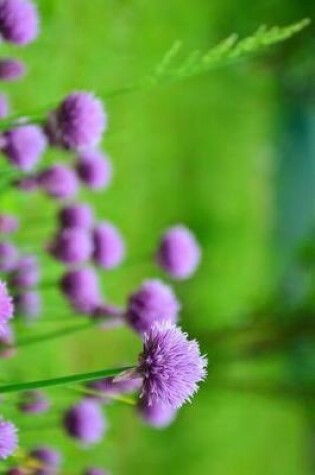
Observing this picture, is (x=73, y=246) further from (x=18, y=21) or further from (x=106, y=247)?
(x=18, y=21)

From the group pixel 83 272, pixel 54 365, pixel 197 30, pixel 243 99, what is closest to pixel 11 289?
pixel 83 272

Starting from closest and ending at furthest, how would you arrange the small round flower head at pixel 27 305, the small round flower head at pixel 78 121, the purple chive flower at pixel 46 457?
the small round flower head at pixel 78 121 < the purple chive flower at pixel 46 457 < the small round flower head at pixel 27 305

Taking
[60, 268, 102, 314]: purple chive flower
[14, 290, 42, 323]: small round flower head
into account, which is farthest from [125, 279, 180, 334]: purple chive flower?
[14, 290, 42, 323]: small round flower head

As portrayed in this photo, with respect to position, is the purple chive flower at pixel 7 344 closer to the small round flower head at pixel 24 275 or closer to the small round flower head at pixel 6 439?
the small round flower head at pixel 24 275

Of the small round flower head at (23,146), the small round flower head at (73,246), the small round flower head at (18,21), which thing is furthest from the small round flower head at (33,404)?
the small round flower head at (18,21)

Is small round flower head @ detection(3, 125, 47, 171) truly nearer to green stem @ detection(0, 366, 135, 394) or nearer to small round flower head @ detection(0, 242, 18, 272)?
small round flower head @ detection(0, 242, 18, 272)

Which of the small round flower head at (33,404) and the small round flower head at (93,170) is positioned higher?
the small round flower head at (93,170)

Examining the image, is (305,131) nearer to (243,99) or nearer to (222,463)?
(243,99)
